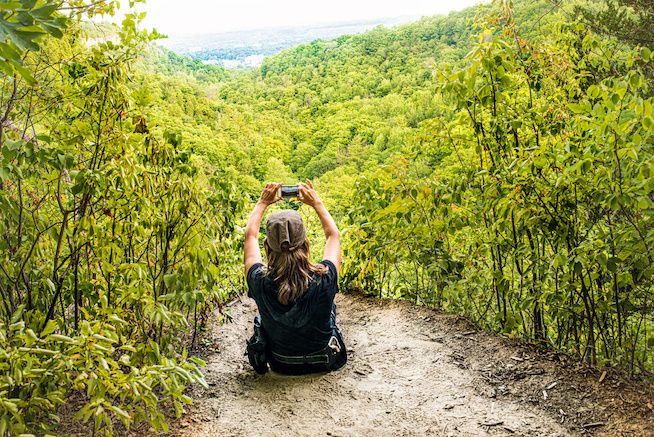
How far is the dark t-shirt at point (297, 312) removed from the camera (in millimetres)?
3314

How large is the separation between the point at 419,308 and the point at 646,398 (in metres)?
2.24

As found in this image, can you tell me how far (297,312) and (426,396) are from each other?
948 mm

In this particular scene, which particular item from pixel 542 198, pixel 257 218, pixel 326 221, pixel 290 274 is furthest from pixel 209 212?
pixel 542 198

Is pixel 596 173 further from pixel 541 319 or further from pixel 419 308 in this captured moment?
pixel 419 308

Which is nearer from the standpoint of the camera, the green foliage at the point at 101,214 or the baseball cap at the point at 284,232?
the green foliage at the point at 101,214

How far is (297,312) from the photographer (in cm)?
334

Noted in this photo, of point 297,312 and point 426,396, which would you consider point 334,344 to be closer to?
point 297,312

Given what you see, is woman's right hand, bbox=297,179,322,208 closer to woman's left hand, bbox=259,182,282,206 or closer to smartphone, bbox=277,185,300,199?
smartphone, bbox=277,185,300,199

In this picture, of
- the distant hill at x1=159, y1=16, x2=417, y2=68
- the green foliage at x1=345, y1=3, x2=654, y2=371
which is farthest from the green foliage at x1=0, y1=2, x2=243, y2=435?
the distant hill at x1=159, y1=16, x2=417, y2=68

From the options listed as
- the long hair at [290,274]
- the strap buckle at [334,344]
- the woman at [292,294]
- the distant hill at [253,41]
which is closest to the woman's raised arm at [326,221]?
the woman at [292,294]

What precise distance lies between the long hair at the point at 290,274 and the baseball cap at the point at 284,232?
1.2 inches

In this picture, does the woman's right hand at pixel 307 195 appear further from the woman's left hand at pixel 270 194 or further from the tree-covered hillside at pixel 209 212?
the tree-covered hillside at pixel 209 212

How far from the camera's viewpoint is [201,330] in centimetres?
443

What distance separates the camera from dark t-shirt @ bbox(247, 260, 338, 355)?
331 cm
